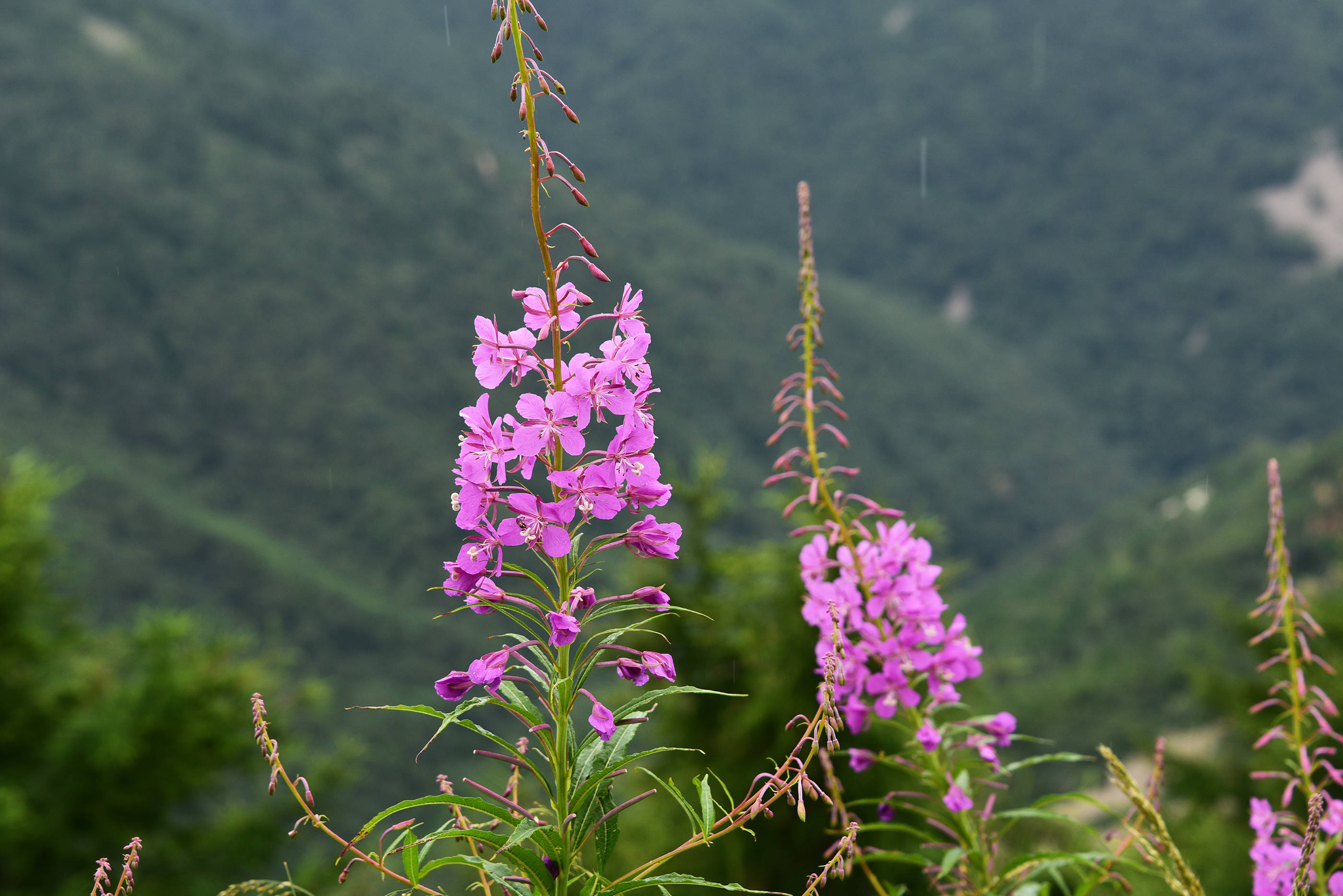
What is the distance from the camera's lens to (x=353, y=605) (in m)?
130

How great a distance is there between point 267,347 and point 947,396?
102992mm

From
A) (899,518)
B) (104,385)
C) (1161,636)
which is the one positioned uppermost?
(104,385)

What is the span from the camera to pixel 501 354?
185 cm

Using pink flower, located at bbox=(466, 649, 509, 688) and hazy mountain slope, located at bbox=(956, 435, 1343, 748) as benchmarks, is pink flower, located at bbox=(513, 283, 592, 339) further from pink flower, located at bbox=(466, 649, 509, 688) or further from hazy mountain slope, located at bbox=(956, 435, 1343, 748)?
hazy mountain slope, located at bbox=(956, 435, 1343, 748)

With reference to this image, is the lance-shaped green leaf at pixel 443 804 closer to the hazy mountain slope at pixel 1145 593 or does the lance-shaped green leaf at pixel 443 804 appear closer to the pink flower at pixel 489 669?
the pink flower at pixel 489 669

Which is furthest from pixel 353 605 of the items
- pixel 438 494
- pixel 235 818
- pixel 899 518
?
pixel 899 518

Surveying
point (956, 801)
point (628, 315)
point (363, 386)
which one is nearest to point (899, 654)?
point (956, 801)

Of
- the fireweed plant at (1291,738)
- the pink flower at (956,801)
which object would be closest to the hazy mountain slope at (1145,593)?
the fireweed plant at (1291,738)

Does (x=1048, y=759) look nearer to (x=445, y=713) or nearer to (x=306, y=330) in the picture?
(x=445, y=713)

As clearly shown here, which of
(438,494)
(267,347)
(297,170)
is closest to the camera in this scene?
(438,494)

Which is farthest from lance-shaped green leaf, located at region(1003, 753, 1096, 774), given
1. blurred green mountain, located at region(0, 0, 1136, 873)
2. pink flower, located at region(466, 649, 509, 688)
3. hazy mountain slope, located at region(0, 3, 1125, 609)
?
hazy mountain slope, located at region(0, 3, 1125, 609)

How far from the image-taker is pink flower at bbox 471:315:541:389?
1.83 metres

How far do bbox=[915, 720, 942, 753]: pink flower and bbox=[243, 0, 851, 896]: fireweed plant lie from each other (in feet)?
2.72

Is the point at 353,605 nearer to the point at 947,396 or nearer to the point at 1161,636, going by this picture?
the point at 1161,636
